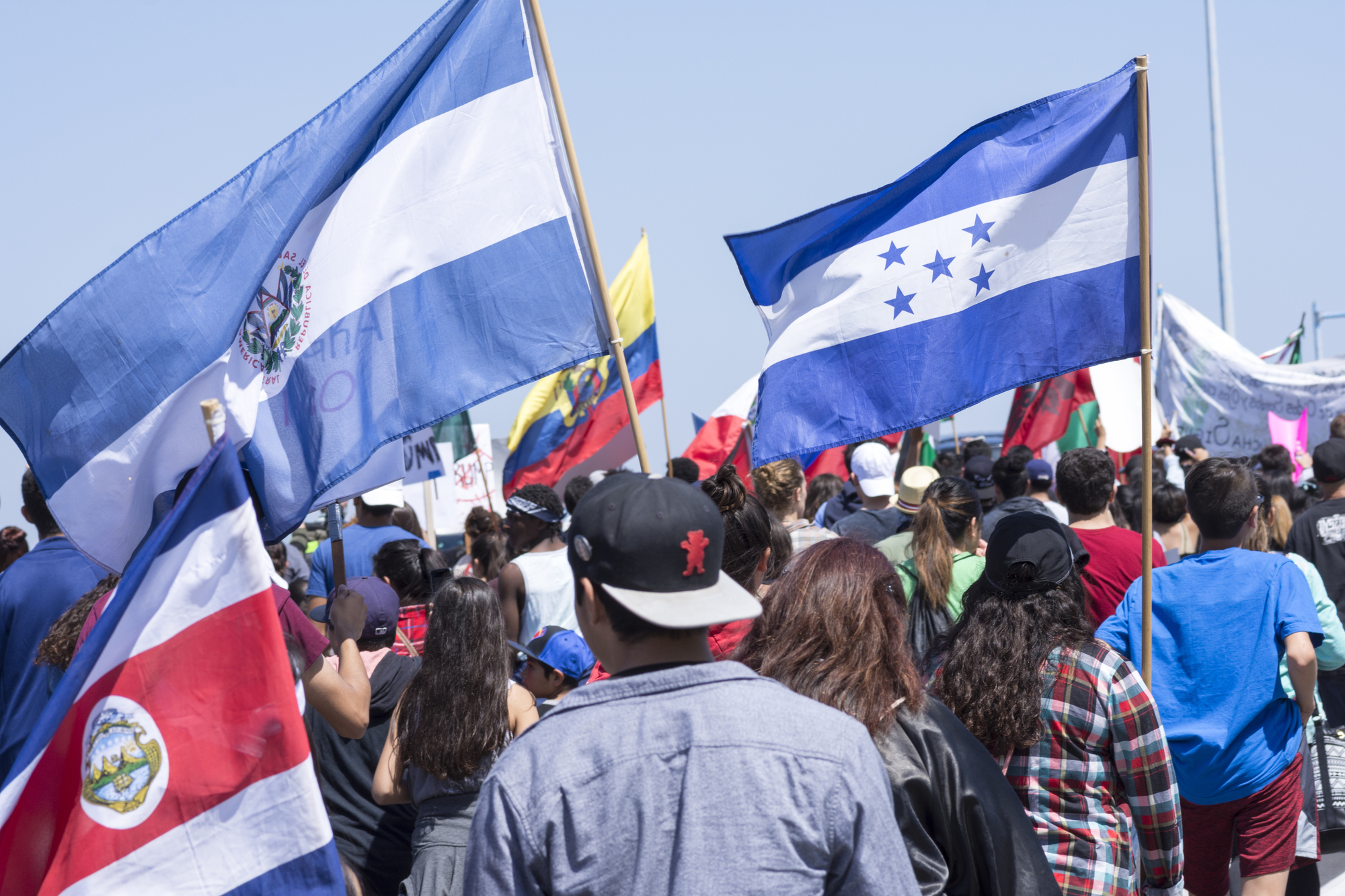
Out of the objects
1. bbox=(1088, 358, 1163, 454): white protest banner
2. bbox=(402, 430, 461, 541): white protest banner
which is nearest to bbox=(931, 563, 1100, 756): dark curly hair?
bbox=(1088, 358, 1163, 454): white protest banner

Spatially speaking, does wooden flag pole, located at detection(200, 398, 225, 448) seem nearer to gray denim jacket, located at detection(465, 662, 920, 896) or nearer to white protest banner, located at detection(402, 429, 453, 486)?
gray denim jacket, located at detection(465, 662, 920, 896)

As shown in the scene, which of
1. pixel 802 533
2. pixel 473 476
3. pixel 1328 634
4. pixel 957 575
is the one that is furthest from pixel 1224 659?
pixel 473 476

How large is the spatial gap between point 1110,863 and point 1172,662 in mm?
1359

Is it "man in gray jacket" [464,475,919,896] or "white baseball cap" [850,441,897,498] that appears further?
"white baseball cap" [850,441,897,498]

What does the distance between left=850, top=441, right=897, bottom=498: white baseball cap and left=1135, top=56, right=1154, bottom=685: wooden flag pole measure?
2.21 meters

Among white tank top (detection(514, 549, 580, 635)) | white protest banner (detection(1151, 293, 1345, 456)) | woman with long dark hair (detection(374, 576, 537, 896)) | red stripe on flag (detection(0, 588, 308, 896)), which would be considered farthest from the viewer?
white protest banner (detection(1151, 293, 1345, 456))

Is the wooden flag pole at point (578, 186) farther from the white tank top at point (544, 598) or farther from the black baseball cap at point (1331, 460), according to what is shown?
the black baseball cap at point (1331, 460)

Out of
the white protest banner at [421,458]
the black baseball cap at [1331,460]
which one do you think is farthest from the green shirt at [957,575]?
the white protest banner at [421,458]

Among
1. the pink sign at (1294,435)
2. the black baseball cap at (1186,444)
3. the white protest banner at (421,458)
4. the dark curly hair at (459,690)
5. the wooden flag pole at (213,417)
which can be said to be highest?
the wooden flag pole at (213,417)

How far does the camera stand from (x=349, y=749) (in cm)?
435

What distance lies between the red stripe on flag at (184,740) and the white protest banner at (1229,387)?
34.1ft

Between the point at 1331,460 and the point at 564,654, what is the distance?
423 cm

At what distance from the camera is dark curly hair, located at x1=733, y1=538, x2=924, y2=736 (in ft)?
8.65

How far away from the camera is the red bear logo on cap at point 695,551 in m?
1.90
